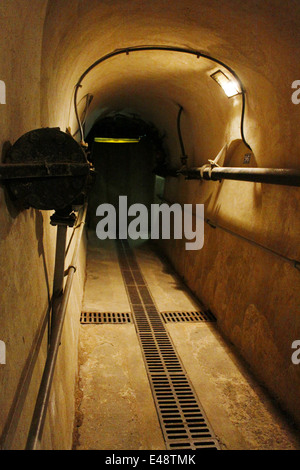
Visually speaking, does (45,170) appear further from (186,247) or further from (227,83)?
(186,247)

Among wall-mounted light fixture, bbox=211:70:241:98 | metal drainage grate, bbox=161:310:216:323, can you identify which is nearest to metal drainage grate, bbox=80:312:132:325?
metal drainage grate, bbox=161:310:216:323

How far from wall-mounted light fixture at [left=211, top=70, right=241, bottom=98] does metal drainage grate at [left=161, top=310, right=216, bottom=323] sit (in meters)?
3.71

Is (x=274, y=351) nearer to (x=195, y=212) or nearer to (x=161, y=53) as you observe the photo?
(x=195, y=212)

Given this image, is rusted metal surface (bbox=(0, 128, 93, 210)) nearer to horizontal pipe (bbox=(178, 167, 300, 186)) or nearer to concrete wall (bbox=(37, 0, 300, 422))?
concrete wall (bbox=(37, 0, 300, 422))

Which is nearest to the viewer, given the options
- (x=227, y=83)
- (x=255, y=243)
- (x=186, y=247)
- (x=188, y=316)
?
(x=255, y=243)

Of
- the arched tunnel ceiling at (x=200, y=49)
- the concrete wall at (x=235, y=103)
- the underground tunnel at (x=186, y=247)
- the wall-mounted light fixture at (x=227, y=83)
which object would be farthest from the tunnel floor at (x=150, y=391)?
the wall-mounted light fixture at (x=227, y=83)

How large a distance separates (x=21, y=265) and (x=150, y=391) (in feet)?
8.77

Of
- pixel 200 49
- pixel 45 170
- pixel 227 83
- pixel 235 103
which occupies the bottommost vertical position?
pixel 45 170

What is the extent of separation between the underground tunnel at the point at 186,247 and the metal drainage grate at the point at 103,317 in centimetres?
4

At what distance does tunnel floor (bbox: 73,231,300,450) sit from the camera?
310 centimetres

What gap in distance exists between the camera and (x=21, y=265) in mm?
1770

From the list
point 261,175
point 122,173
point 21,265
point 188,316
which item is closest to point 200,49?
point 261,175

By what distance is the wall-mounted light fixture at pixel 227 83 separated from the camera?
180 inches

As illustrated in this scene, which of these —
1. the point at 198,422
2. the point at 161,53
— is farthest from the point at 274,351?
the point at 161,53
